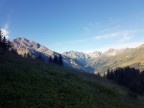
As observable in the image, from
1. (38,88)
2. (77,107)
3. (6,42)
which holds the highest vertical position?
(6,42)

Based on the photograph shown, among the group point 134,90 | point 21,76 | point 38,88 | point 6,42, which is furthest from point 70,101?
point 6,42

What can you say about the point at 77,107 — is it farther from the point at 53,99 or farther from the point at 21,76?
the point at 21,76

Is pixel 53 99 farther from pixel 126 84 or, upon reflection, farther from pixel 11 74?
pixel 126 84

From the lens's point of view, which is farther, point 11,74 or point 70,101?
point 11,74

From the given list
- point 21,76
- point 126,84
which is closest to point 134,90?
point 126,84

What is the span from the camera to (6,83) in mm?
33000

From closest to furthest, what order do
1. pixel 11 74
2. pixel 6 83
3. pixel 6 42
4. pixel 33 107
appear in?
pixel 33 107 → pixel 6 83 → pixel 11 74 → pixel 6 42

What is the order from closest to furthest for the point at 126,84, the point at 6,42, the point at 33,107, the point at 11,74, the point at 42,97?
1. the point at 33,107
2. the point at 42,97
3. the point at 11,74
4. the point at 126,84
5. the point at 6,42

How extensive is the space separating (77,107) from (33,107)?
626 centimetres

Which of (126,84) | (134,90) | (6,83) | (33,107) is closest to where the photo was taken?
(33,107)

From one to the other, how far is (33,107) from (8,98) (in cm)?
350

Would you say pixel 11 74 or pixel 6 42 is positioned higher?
pixel 6 42

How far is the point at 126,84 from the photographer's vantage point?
9888cm

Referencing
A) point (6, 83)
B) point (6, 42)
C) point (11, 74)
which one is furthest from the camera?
point (6, 42)
